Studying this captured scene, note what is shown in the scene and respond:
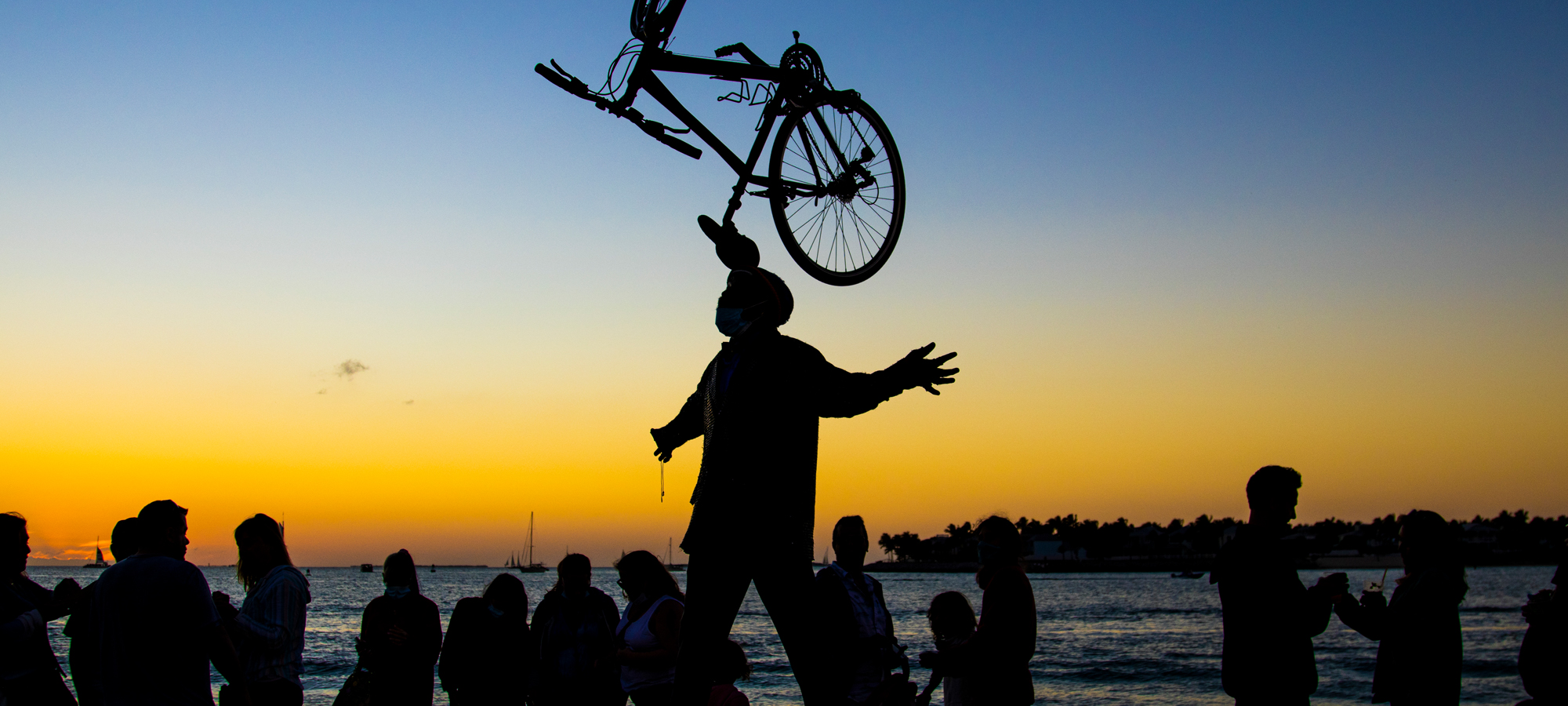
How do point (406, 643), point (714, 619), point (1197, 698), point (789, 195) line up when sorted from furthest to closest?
point (1197, 698)
point (406, 643)
point (789, 195)
point (714, 619)

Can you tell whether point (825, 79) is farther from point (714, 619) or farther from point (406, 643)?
point (406, 643)

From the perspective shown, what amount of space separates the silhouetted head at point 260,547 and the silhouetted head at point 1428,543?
599 cm

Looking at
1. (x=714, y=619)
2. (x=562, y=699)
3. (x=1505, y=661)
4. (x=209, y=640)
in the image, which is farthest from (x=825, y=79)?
(x=1505, y=661)

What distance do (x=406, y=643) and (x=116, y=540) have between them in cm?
242

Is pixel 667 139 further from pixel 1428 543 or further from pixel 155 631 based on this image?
pixel 1428 543

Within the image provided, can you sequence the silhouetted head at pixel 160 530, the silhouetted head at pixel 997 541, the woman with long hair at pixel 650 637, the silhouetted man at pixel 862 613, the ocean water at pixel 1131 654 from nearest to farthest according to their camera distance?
the silhouetted head at pixel 160 530, the silhouetted man at pixel 862 613, the silhouetted head at pixel 997 541, the woman with long hair at pixel 650 637, the ocean water at pixel 1131 654

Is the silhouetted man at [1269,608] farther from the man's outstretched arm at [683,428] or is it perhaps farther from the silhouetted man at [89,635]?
the silhouetted man at [89,635]

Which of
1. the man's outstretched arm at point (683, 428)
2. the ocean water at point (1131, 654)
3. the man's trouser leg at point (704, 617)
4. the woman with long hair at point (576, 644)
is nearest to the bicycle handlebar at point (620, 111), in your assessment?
the man's outstretched arm at point (683, 428)

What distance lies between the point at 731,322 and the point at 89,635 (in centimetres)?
357

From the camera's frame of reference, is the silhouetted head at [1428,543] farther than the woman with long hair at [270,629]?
No

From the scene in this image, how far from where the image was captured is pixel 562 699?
7.17m

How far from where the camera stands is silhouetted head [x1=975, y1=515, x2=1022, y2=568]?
18.4 ft

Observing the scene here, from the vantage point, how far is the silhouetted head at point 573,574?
24.1 feet

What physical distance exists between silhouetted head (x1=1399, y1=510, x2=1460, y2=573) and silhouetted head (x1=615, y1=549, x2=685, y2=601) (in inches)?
153
